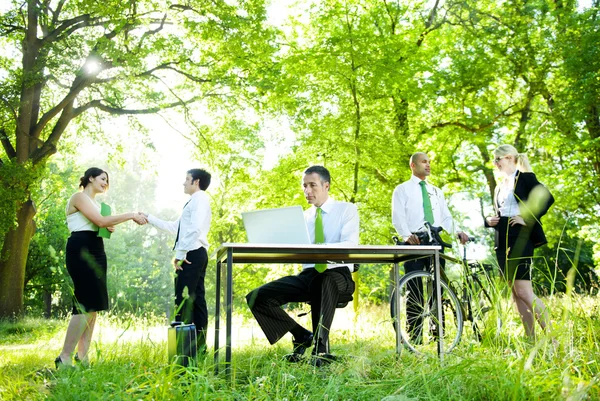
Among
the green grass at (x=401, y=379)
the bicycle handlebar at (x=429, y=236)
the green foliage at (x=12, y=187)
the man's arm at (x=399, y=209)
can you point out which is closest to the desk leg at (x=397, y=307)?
the green grass at (x=401, y=379)

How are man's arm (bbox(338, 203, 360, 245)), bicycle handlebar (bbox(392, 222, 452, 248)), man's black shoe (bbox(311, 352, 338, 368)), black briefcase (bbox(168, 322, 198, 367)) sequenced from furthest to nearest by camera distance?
bicycle handlebar (bbox(392, 222, 452, 248)), man's arm (bbox(338, 203, 360, 245)), man's black shoe (bbox(311, 352, 338, 368)), black briefcase (bbox(168, 322, 198, 367))

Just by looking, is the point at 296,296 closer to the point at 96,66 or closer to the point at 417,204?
the point at 417,204

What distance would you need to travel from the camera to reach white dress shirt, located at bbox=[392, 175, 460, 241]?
229 inches

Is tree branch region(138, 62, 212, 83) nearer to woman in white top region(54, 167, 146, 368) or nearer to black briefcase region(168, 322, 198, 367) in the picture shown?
woman in white top region(54, 167, 146, 368)

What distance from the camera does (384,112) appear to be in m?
12.5

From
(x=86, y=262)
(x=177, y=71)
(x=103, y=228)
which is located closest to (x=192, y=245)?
(x=103, y=228)

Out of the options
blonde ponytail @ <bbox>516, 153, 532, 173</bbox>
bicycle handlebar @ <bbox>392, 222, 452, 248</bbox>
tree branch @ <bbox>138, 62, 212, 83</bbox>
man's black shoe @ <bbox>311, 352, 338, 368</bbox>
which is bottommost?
man's black shoe @ <bbox>311, 352, 338, 368</bbox>

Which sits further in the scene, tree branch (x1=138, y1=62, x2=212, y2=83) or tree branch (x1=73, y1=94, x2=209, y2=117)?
tree branch (x1=73, y1=94, x2=209, y2=117)

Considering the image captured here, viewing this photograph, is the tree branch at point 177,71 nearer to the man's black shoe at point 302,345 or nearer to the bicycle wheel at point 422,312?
the bicycle wheel at point 422,312

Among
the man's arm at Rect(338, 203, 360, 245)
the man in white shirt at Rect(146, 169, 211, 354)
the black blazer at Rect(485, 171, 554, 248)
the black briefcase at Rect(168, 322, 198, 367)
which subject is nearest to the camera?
the black briefcase at Rect(168, 322, 198, 367)

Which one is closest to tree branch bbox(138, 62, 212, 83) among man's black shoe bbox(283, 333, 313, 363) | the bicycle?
the bicycle

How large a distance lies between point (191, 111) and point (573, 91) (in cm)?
882

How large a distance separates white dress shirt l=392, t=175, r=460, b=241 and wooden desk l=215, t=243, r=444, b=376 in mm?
1056

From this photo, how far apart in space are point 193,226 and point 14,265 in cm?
983
